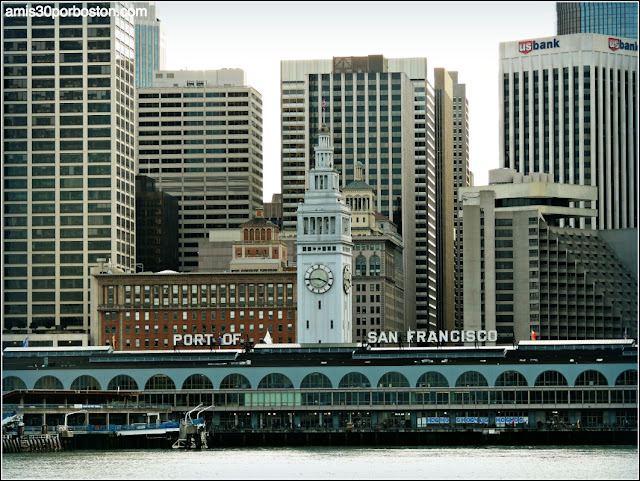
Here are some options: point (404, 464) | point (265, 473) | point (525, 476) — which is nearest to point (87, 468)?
point (265, 473)

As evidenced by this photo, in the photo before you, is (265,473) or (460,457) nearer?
(265,473)

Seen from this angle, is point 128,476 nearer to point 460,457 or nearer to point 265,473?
point 265,473

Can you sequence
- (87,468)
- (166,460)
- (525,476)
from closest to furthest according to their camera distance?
1. (525,476)
2. (87,468)
3. (166,460)

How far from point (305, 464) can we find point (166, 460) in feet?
66.3

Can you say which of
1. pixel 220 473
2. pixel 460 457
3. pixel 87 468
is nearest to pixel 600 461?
pixel 460 457

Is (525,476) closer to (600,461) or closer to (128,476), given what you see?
(600,461)

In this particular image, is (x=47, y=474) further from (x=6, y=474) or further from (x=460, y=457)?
(x=460, y=457)

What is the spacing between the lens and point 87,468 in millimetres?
180500

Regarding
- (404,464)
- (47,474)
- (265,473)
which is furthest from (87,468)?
(404,464)

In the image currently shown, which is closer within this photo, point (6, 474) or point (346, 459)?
point (6, 474)

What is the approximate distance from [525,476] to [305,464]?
28.9 metres

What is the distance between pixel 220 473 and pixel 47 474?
61.3 feet

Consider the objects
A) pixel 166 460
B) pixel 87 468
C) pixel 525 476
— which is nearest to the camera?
pixel 525 476

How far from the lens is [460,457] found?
641ft
